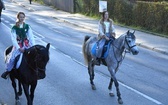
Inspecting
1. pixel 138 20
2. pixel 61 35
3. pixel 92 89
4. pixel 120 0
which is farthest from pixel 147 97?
pixel 120 0

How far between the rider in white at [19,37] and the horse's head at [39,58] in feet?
2.10

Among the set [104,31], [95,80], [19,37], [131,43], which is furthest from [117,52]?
[19,37]

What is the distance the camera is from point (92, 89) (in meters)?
10.9

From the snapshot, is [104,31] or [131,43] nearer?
[131,43]

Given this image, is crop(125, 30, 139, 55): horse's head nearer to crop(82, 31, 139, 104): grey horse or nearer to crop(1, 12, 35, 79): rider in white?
crop(82, 31, 139, 104): grey horse

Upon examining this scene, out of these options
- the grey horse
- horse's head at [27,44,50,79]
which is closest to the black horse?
horse's head at [27,44,50,79]

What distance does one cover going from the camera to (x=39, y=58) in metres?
7.52

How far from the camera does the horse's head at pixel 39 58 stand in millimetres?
7480

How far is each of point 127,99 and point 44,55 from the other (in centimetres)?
354

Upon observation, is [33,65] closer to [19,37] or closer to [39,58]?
[39,58]

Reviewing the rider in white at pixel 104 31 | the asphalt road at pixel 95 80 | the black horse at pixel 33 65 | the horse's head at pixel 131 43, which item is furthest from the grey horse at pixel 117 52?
the black horse at pixel 33 65

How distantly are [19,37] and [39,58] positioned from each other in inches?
54.6

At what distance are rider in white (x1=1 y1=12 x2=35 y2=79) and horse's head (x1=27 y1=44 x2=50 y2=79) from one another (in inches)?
25.2

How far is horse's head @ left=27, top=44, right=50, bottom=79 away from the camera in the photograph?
748cm
